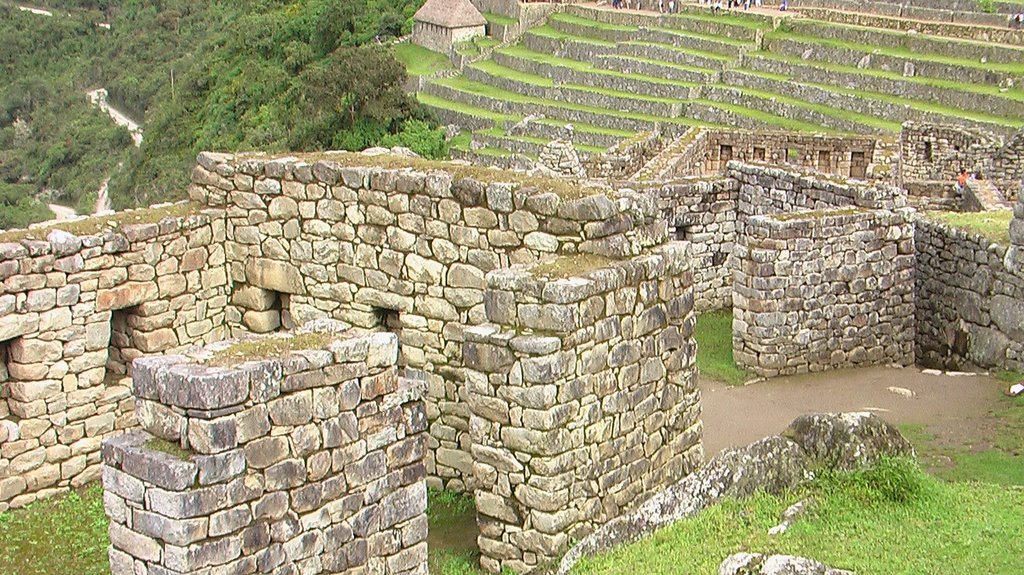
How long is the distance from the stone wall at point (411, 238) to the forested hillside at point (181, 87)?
42.6 metres

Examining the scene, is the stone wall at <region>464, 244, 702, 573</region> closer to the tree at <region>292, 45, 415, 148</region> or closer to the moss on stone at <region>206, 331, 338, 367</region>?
the moss on stone at <region>206, 331, 338, 367</region>

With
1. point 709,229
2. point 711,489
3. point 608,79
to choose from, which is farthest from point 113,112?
point 711,489

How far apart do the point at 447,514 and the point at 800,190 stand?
27.2ft

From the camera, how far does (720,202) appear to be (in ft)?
60.5

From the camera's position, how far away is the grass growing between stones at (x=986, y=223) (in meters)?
15.9

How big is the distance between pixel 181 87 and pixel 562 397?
292 feet

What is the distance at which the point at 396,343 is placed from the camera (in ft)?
29.8

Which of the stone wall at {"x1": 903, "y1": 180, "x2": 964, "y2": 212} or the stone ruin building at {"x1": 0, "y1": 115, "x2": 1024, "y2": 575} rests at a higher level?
the stone ruin building at {"x1": 0, "y1": 115, "x2": 1024, "y2": 575}

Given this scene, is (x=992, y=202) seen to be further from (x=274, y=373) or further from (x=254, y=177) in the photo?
(x=274, y=373)

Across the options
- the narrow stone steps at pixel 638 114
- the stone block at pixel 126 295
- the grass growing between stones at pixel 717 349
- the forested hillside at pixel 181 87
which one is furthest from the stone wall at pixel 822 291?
the forested hillside at pixel 181 87

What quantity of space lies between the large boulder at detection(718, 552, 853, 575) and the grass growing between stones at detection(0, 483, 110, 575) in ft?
15.3

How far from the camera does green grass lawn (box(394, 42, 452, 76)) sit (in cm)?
7462

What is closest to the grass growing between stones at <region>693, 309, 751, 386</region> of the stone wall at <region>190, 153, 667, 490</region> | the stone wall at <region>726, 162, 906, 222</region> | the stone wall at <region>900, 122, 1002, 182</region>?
the stone wall at <region>726, 162, 906, 222</region>

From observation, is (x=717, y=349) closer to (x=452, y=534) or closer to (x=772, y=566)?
(x=452, y=534)
